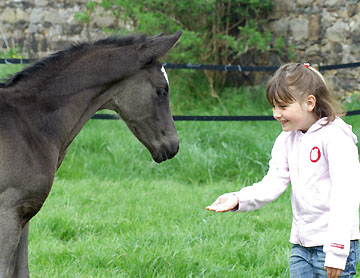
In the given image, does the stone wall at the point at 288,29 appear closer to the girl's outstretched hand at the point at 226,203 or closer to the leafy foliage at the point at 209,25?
the leafy foliage at the point at 209,25

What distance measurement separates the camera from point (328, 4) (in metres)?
8.15

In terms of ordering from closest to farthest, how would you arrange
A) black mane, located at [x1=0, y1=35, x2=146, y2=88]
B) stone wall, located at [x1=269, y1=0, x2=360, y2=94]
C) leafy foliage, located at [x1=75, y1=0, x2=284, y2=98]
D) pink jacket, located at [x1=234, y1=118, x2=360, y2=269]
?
pink jacket, located at [x1=234, y1=118, x2=360, y2=269] < black mane, located at [x1=0, y1=35, x2=146, y2=88] < stone wall, located at [x1=269, y1=0, x2=360, y2=94] < leafy foliage, located at [x1=75, y1=0, x2=284, y2=98]

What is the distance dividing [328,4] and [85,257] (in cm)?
604

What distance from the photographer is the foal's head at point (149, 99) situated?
2787mm

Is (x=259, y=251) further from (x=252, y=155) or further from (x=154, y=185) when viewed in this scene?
(x=252, y=155)

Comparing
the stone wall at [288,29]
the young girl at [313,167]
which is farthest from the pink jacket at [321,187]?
the stone wall at [288,29]

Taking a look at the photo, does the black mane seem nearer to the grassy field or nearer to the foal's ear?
the foal's ear

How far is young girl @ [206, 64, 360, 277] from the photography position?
2.30 m

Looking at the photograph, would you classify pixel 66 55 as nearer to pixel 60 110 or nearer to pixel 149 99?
pixel 60 110

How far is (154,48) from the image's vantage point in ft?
9.07

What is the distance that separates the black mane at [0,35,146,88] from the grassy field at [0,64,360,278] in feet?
4.29

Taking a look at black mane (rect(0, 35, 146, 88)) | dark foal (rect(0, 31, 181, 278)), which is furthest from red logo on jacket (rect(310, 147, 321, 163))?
black mane (rect(0, 35, 146, 88))

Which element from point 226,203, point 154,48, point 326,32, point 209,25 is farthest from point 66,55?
point 209,25

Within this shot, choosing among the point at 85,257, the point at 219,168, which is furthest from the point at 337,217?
the point at 219,168
